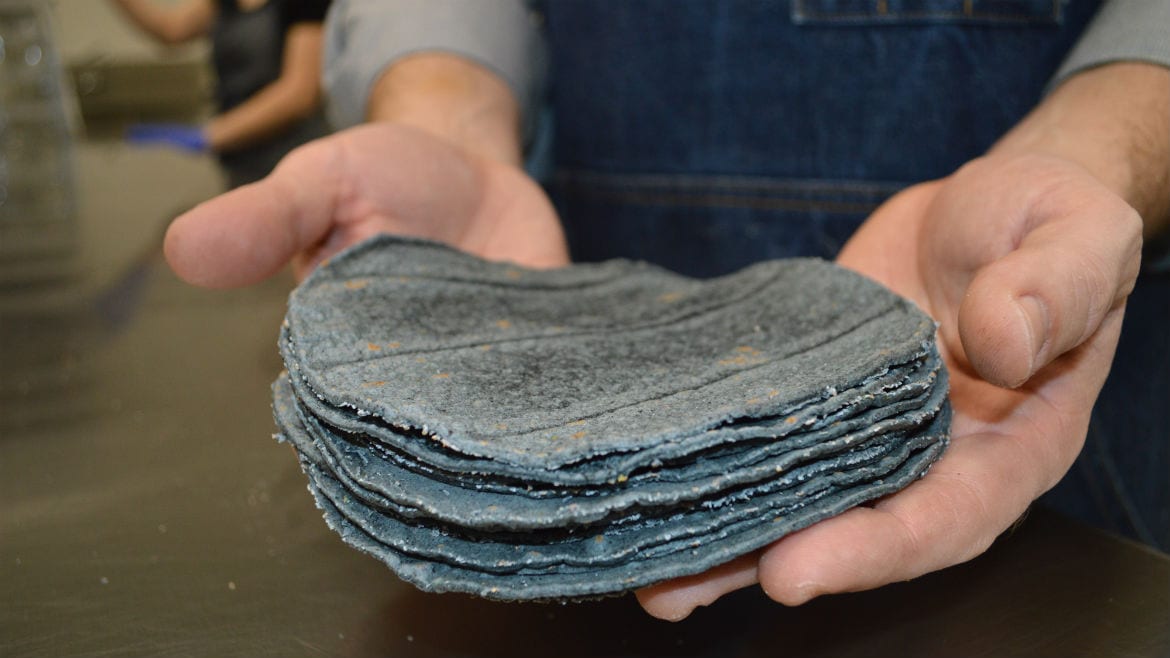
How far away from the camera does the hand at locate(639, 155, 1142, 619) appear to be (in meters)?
0.33

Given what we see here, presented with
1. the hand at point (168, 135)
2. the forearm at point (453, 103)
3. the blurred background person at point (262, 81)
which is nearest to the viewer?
the forearm at point (453, 103)

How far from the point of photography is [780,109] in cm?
70

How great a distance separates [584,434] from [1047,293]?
18 cm

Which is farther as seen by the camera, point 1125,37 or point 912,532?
point 1125,37

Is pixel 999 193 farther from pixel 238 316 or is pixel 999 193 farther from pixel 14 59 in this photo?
pixel 14 59

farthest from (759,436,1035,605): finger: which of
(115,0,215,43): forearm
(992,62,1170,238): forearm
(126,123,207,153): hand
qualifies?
(115,0,215,43): forearm

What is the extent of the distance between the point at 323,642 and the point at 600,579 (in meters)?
0.12

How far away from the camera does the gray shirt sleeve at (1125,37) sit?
0.52 metres

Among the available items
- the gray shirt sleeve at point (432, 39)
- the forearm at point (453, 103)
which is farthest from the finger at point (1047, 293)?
the gray shirt sleeve at point (432, 39)

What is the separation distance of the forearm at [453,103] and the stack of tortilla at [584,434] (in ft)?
1.16

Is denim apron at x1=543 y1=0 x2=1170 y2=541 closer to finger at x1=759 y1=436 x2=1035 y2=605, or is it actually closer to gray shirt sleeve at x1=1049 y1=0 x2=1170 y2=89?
gray shirt sleeve at x1=1049 y1=0 x2=1170 y2=89

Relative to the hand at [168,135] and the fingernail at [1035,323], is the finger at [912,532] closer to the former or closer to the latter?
the fingernail at [1035,323]

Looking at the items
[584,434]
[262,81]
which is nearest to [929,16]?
[584,434]

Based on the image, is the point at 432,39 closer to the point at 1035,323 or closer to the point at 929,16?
→ the point at 929,16
